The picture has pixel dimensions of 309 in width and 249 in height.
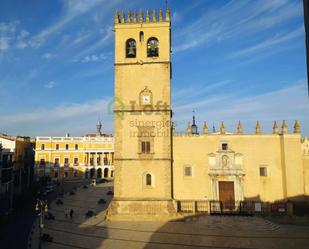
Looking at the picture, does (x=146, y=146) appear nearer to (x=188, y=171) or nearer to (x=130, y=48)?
(x=188, y=171)

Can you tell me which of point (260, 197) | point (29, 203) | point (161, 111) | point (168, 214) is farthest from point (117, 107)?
point (29, 203)

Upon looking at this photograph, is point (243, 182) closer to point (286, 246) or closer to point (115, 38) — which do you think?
point (286, 246)

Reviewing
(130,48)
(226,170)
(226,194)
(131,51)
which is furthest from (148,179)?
(130,48)

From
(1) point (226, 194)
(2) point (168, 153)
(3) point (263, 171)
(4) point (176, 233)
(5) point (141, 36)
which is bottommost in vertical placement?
(4) point (176, 233)

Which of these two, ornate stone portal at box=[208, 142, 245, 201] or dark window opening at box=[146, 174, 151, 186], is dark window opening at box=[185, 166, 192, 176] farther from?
dark window opening at box=[146, 174, 151, 186]

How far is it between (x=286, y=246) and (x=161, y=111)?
46.4 ft

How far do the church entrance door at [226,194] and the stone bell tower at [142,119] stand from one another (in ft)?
16.1

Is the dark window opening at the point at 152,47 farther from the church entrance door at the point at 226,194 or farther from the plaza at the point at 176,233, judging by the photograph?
the plaza at the point at 176,233

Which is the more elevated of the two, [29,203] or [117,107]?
[117,107]

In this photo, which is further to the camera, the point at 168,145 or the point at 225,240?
the point at 168,145

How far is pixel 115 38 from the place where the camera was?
1033 inches

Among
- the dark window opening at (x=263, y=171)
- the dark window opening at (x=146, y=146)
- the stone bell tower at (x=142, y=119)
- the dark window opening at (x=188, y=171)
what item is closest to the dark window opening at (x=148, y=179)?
the stone bell tower at (x=142, y=119)

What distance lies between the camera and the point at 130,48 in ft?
86.6

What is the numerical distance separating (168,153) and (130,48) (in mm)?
10611
